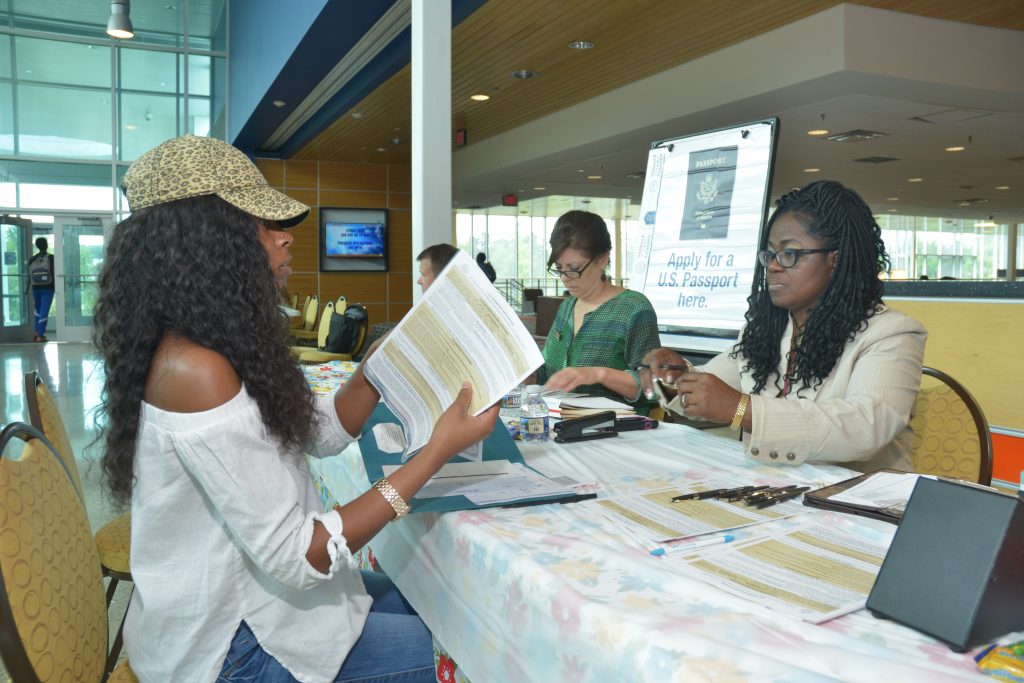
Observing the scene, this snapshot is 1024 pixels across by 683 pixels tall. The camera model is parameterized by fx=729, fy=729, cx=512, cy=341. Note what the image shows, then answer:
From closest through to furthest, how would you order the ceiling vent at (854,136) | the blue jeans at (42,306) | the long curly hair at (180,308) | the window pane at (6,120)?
the long curly hair at (180,308) → the ceiling vent at (854,136) → the window pane at (6,120) → the blue jeans at (42,306)

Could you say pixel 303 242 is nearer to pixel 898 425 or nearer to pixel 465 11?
pixel 465 11

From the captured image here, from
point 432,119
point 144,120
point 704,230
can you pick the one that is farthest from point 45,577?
point 144,120

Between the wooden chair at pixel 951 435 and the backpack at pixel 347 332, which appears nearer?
the wooden chair at pixel 951 435

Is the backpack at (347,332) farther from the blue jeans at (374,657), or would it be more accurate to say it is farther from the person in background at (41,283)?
the person in background at (41,283)

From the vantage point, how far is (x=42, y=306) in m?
13.1

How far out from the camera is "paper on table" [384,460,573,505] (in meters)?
1.21

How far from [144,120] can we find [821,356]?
506 inches

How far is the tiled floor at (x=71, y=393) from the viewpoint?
3.21m

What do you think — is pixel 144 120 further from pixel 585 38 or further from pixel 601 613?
pixel 601 613

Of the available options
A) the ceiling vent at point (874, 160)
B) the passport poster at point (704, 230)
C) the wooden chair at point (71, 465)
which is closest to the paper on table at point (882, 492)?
the wooden chair at point (71, 465)

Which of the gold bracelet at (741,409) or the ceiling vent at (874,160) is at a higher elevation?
the ceiling vent at (874,160)

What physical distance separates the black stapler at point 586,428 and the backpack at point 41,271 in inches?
550

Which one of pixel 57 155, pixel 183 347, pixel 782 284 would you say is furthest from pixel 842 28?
pixel 57 155

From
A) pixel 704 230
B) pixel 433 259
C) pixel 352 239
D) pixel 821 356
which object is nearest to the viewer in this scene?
pixel 821 356
